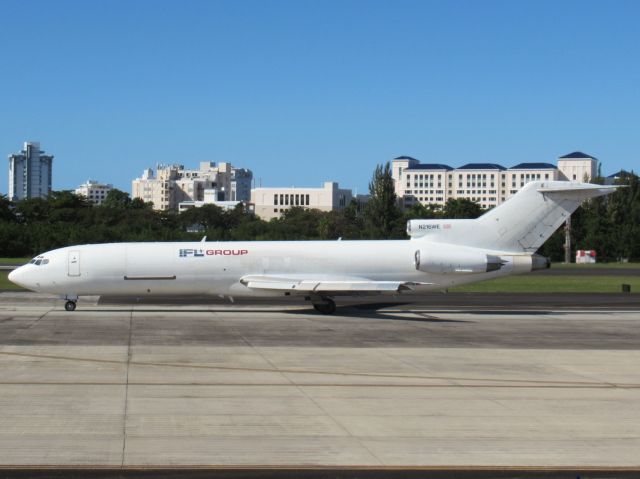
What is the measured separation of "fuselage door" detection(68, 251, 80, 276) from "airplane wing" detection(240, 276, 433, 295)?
6780 mm

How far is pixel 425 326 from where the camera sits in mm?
31047

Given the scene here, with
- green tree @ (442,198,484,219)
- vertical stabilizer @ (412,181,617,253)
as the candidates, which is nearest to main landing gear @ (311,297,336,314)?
vertical stabilizer @ (412,181,617,253)

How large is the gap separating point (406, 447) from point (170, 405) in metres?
4.99

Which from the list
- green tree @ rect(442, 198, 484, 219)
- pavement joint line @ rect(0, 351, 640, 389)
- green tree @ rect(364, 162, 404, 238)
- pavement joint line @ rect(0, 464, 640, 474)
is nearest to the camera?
pavement joint line @ rect(0, 464, 640, 474)

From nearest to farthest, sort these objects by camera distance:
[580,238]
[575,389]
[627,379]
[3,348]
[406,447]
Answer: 1. [406,447]
2. [575,389]
3. [627,379]
4. [3,348]
5. [580,238]

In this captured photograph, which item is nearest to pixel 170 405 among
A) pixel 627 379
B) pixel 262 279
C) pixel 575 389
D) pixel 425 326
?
pixel 575 389

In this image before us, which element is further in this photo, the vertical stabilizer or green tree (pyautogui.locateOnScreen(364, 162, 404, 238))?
green tree (pyautogui.locateOnScreen(364, 162, 404, 238))

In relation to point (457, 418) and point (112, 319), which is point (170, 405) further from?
point (112, 319)

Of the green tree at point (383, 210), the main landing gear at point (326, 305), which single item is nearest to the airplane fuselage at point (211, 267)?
the main landing gear at point (326, 305)

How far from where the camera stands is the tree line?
95312 millimetres

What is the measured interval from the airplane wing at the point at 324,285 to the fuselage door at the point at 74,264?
6780 millimetres

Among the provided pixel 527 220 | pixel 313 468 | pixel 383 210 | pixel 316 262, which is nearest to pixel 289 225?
pixel 383 210

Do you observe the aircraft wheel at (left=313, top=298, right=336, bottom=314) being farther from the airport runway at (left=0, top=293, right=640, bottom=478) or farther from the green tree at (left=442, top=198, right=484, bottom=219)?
the green tree at (left=442, top=198, right=484, bottom=219)

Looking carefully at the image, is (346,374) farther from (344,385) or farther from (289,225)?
(289,225)
